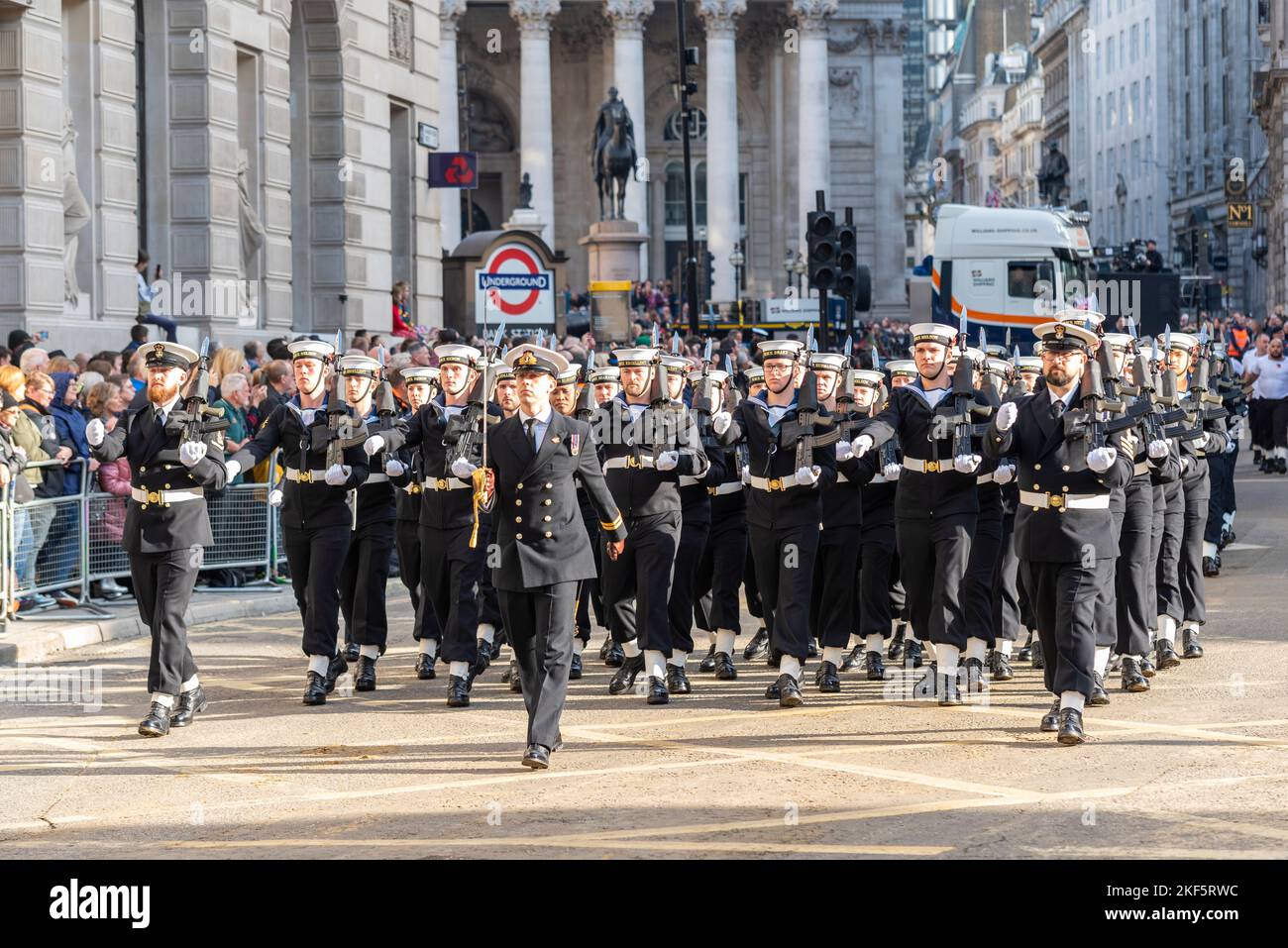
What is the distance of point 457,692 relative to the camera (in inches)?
511

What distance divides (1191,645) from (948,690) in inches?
97.3

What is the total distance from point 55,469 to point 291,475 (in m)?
3.59

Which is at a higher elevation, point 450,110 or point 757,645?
point 450,110

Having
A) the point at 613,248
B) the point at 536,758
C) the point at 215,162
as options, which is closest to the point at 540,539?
the point at 536,758

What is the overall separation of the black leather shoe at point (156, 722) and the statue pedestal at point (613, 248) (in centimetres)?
3097

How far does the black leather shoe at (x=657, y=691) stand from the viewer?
12938 millimetres

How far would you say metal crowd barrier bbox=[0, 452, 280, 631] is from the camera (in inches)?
618

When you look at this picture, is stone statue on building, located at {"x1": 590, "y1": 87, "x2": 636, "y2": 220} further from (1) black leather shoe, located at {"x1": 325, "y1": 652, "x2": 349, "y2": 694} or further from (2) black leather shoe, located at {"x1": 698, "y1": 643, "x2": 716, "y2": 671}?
(1) black leather shoe, located at {"x1": 325, "y1": 652, "x2": 349, "y2": 694}

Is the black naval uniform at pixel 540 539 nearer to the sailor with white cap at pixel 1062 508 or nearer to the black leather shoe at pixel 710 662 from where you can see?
the sailor with white cap at pixel 1062 508

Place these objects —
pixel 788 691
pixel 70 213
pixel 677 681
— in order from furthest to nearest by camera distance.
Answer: pixel 70 213, pixel 677 681, pixel 788 691

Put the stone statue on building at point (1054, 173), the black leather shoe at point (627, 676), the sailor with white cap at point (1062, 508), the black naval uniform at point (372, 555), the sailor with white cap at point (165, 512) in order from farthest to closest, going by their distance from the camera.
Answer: the stone statue on building at point (1054, 173), the black naval uniform at point (372, 555), the black leather shoe at point (627, 676), the sailor with white cap at point (165, 512), the sailor with white cap at point (1062, 508)

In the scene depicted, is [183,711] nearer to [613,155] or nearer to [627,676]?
[627,676]

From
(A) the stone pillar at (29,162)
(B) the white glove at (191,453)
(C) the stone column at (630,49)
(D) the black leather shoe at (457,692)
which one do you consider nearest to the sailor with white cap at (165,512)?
(B) the white glove at (191,453)
